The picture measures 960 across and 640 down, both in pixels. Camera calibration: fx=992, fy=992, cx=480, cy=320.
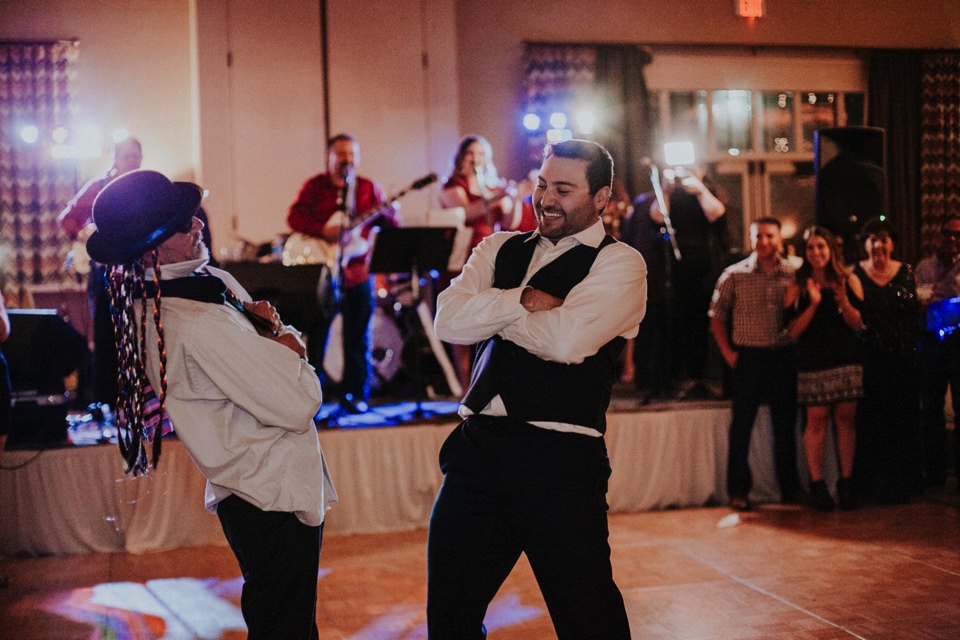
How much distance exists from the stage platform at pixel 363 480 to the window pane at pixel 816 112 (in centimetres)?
547

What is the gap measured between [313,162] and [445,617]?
24.1 ft

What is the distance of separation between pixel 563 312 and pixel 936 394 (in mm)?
5180

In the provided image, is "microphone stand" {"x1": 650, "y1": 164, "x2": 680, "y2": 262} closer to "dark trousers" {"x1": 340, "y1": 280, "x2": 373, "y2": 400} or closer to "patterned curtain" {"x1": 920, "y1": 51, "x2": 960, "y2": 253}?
"dark trousers" {"x1": 340, "y1": 280, "x2": 373, "y2": 400}

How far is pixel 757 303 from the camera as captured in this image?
20.5 feet

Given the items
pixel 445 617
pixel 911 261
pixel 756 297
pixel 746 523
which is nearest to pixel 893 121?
pixel 911 261

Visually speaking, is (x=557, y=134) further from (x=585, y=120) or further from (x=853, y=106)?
(x=853, y=106)

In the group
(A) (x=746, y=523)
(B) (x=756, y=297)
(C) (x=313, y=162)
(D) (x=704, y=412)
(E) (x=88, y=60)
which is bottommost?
(A) (x=746, y=523)

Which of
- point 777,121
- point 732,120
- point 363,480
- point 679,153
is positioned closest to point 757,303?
point 679,153

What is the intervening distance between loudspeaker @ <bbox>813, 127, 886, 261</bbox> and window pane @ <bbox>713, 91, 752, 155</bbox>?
403 centimetres

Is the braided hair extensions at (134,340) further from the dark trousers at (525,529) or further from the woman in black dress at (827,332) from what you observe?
the woman in black dress at (827,332)

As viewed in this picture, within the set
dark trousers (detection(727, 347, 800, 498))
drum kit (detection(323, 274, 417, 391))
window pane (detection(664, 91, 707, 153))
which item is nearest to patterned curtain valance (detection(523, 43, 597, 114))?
window pane (detection(664, 91, 707, 153))

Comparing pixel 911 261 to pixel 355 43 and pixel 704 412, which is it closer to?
pixel 704 412

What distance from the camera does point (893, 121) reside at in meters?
10.9

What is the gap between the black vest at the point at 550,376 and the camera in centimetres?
250
